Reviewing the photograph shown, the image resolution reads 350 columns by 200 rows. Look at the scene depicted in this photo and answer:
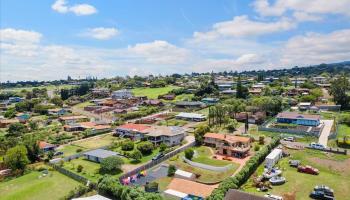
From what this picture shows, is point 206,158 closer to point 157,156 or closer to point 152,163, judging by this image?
point 157,156

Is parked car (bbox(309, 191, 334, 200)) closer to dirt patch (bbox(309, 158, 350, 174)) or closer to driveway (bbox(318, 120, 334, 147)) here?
dirt patch (bbox(309, 158, 350, 174))

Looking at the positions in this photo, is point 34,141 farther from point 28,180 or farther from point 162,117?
point 162,117

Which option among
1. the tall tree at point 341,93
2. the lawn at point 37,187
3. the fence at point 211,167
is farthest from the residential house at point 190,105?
the lawn at point 37,187

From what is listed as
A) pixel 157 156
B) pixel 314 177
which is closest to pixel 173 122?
pixel 157 156

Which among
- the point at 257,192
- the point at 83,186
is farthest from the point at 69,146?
the point at 257,192

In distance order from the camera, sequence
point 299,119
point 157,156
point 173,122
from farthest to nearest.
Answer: point 173,122
point 299,119
point 157,156

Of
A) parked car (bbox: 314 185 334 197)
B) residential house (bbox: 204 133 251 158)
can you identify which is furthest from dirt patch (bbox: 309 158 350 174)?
residential house (bbox: 204 133 251 158)

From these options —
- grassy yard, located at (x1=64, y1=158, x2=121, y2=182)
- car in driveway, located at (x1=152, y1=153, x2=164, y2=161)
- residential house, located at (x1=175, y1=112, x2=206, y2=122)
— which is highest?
residential house, located at (x1=175, y1=112, x2=206, y2=122)

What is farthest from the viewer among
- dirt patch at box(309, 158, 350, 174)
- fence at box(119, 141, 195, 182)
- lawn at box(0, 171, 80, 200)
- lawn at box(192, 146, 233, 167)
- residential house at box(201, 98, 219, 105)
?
residential house at box(201, 98, 219, 105)
